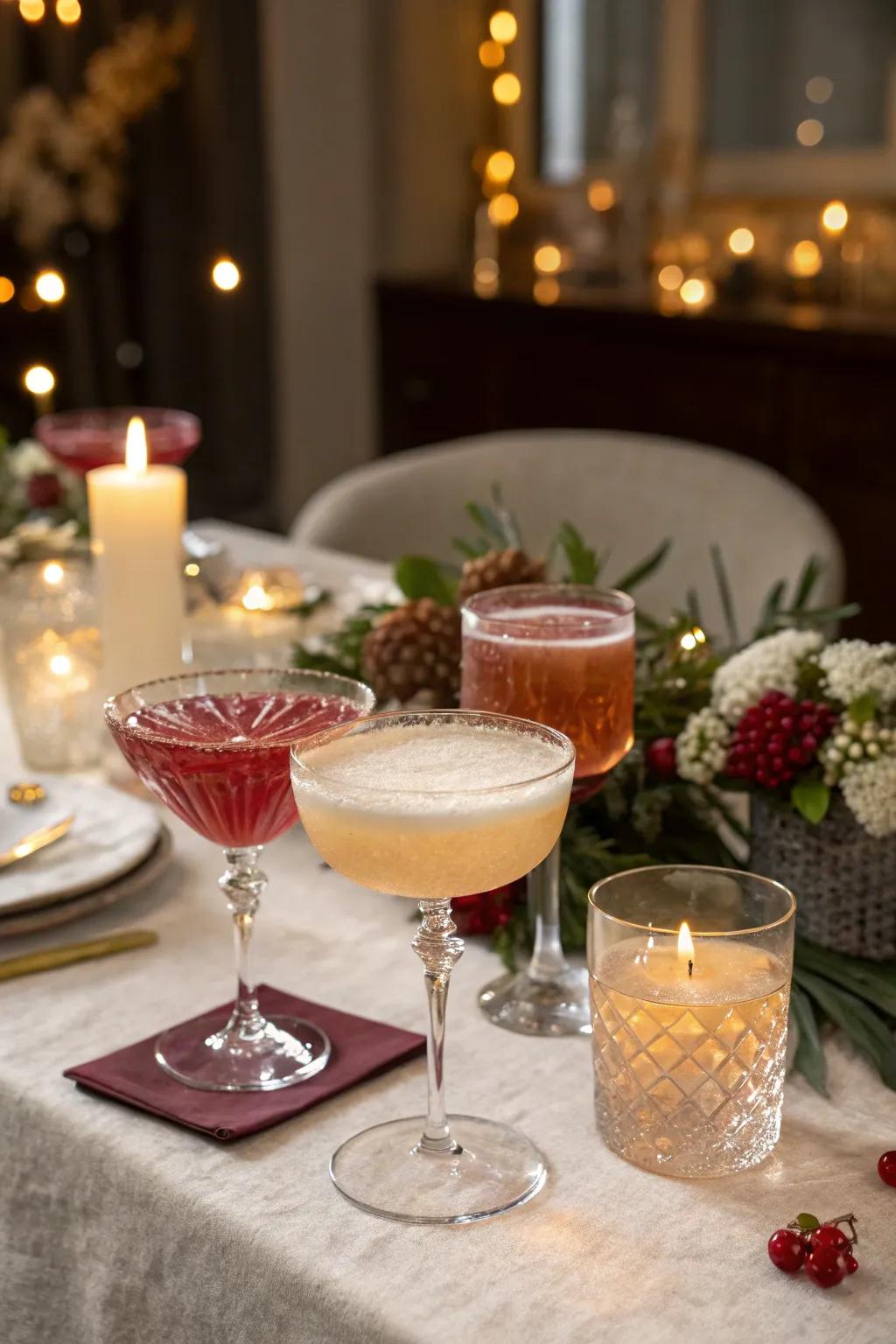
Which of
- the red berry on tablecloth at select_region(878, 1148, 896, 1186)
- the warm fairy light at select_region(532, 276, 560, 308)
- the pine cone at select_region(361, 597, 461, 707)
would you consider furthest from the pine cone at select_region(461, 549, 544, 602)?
the warm fairy light at select_region(532, 276, 560, 308)

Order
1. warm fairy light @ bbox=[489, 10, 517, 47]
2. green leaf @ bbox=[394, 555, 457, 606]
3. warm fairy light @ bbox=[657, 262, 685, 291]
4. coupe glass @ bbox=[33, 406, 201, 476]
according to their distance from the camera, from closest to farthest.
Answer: green leaf @ bbox=[394, 555, 457, 606] < coupe glass @ bbox=[33, 406, 201, 476] < warm fairy light @ bbox=[657, 262, 685, 291] < warm fairy light @ bbox=[489, 10, 517, 47]

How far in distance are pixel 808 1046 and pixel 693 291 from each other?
3.28 meters

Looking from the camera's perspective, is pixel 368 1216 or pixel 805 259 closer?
pixel 368 1216

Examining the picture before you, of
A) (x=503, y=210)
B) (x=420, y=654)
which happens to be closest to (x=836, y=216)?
(x=503, y=210)

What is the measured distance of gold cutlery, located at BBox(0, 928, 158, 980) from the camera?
1.00 meters

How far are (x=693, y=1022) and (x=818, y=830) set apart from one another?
0.79 ft

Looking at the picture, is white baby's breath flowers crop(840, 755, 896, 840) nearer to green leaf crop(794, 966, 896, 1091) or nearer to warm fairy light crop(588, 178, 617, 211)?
green leaf crop(794, 966, 896, 1091)

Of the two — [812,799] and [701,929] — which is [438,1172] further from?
[812,799]

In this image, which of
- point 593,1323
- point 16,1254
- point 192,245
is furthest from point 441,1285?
point 192,245

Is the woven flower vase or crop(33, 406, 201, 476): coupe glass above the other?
crop(33, 406, 201, 476): coupe glass

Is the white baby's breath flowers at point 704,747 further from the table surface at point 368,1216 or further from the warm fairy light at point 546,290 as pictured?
the warm fairy light at point 546,290

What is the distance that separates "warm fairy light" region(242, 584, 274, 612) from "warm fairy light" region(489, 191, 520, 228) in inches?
123

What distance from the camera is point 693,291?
397 centimetres

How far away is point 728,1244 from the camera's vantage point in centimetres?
73
